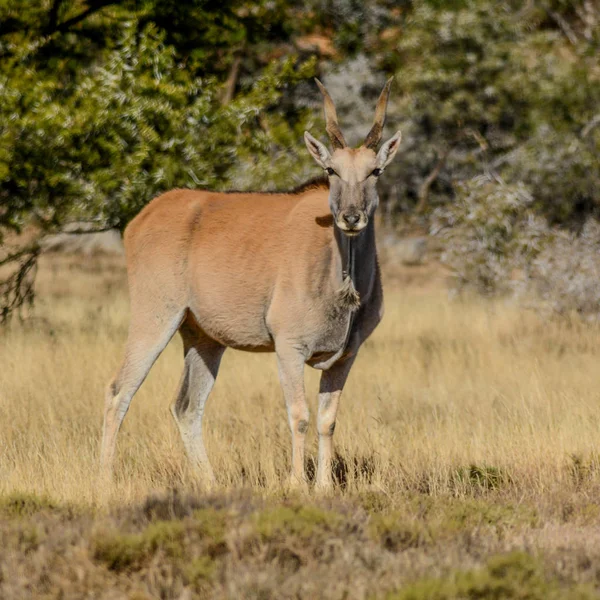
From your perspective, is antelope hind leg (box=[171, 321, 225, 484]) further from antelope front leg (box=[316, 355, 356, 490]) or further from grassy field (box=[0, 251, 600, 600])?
antelope front leg (box=[316, 355, 356, 490])

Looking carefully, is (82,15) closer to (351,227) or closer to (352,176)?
(352,176)

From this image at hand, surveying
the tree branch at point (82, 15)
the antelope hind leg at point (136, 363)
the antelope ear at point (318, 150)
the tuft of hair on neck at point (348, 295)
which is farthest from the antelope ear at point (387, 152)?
the tree branch at point (82, 15)

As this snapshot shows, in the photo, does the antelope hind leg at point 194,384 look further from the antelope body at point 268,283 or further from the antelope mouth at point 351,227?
the antelope mouth at point 351,227

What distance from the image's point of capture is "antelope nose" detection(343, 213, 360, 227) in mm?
6859

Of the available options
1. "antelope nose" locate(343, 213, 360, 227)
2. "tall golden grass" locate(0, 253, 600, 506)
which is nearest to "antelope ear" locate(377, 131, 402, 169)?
"antelope nose" locate(343, 213, 360, 227)

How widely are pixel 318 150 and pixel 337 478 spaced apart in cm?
217

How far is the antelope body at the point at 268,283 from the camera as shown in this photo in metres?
7.30

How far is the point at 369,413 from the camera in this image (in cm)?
930

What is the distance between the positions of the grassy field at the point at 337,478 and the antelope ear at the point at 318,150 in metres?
1.95

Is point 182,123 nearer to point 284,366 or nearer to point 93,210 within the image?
point 93,210

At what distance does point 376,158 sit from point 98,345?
210 inches

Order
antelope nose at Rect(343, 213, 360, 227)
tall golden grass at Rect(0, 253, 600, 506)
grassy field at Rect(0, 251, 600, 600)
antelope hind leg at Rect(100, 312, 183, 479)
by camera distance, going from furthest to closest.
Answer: antelope hind leg at Rect(100, 312, 183, 479) < tall golden grass at Rect(0, 253, 600, 506) < antelope nose at Rect(343, 213, 360, 227) < grassy field at Rect(0, 251, 600, 600)

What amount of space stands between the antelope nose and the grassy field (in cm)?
157

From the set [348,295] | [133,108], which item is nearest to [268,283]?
[348,295]
